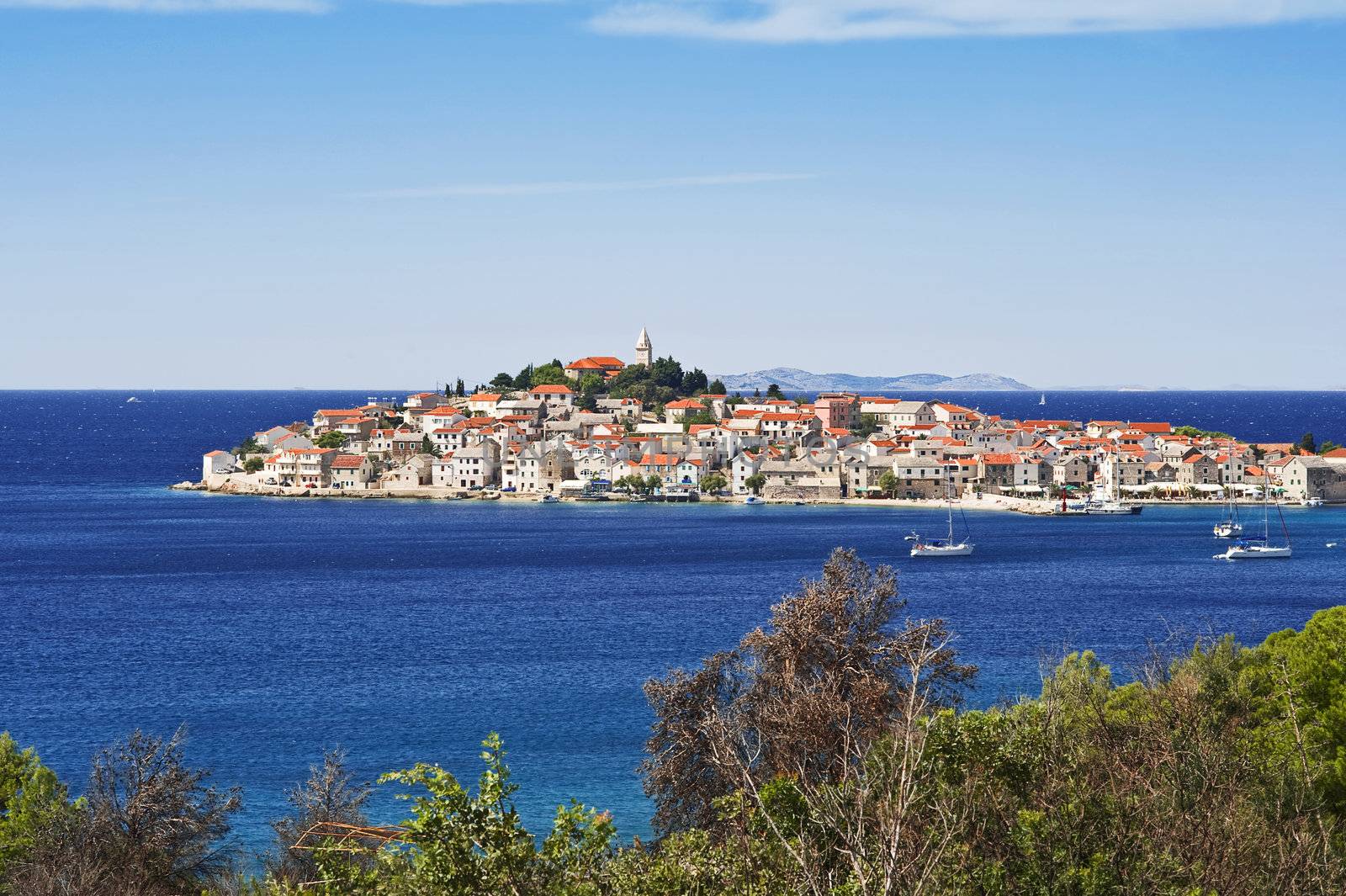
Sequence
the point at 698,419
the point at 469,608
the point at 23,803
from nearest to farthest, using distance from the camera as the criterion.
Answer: the point at 23,803 < the point at 469,608 < the point at 698,419

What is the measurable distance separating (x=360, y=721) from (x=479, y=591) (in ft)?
50.0

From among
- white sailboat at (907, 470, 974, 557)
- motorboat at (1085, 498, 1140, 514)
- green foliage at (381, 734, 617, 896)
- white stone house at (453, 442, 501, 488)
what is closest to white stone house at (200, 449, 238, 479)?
white stone house at (453, 442, 501, 488)

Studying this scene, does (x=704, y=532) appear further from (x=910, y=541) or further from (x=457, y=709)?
(x=457, y=709)

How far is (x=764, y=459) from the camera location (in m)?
70.1

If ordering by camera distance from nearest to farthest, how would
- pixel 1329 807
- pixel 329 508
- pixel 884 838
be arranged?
pixel 884 838 → pixel 1329 807 → pixel 329 508

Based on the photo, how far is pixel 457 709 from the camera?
2356cm

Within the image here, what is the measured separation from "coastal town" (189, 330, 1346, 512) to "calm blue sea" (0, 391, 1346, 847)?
3.73 metres

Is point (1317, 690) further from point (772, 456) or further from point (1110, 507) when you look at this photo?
point (772, 456)

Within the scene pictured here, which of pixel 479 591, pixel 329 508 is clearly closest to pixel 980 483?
pixel 329 508

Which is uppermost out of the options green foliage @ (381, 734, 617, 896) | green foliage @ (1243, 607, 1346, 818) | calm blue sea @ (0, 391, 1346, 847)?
green foliage @ (381, 734, 617, 896)

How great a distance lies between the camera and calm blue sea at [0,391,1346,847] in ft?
71.7

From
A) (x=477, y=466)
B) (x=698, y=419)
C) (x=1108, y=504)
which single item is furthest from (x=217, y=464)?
(x=1108, y=504)

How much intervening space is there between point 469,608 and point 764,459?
3645 centimetres

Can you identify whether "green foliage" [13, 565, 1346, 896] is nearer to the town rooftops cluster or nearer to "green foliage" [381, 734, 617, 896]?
"green foliage" [381, 734, 617, 896]
